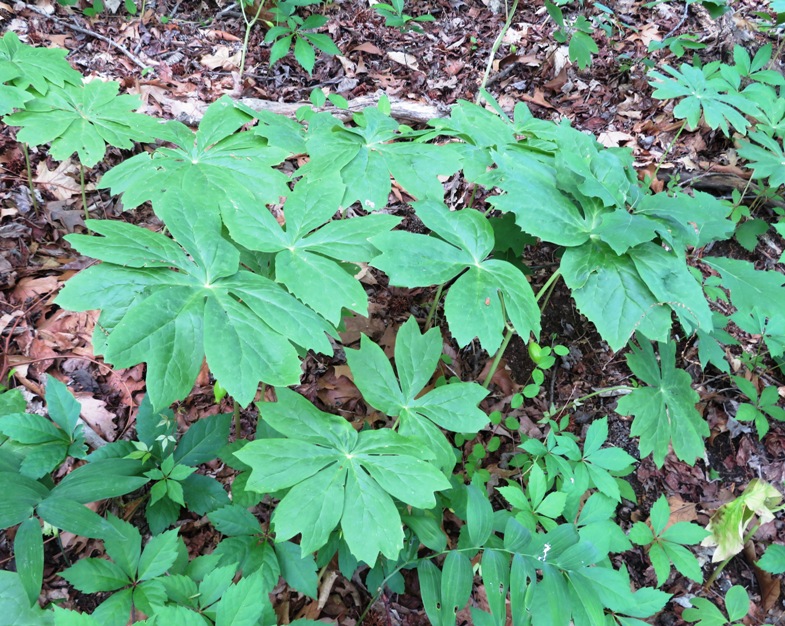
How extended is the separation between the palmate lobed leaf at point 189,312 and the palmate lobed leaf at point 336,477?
8.1 inches

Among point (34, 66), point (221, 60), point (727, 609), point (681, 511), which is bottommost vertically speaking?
point (681, 511)

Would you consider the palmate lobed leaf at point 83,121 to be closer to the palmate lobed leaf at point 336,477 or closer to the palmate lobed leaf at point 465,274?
the palmate lobed leaf at point 465,274

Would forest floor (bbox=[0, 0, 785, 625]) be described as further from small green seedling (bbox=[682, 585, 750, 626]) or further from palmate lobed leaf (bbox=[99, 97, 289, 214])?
palmate lobed leaf (bbox=[99, 97, 289, 214])

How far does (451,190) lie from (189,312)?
2.36 meters

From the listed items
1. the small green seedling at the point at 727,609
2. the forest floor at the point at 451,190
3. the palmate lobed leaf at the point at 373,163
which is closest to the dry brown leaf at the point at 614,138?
the forest floor at the point at 451,190

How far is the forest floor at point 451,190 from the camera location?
2424 mm

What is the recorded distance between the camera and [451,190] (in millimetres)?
3408

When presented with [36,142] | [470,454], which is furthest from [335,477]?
[36,142]

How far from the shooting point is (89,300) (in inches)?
54.9

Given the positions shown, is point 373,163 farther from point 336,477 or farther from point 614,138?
point 614,138

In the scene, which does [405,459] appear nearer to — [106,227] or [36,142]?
[106,227]

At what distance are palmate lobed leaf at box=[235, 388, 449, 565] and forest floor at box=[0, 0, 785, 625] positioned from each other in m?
0.89

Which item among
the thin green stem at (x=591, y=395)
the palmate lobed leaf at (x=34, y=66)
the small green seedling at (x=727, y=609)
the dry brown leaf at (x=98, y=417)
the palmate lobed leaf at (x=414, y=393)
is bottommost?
the dry brown leaf at (x=98, y=417)

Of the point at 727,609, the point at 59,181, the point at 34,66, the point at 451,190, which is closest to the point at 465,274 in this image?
the point at 727,609
